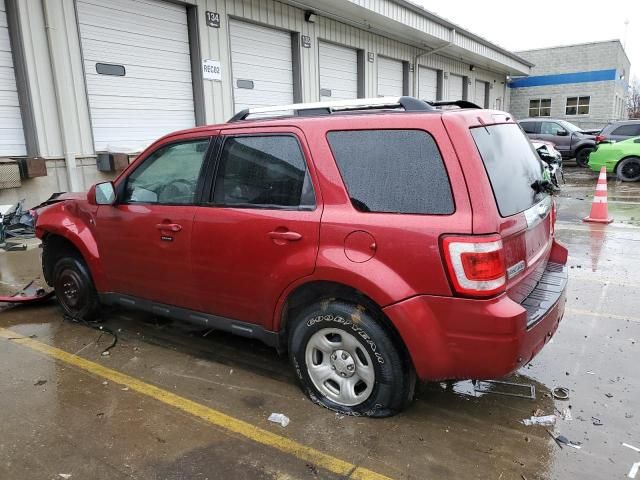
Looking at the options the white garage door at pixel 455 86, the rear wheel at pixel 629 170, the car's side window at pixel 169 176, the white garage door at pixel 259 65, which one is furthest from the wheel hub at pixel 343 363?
the white garage door at pixel 455 86

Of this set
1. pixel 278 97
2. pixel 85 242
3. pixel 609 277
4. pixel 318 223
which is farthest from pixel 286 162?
pixel 278 97

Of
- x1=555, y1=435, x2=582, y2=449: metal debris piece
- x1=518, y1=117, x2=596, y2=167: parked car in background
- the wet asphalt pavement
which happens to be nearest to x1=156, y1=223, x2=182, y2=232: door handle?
the wet asphalt pavement

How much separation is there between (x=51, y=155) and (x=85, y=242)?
5106 mm

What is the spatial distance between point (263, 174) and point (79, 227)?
2024 mm

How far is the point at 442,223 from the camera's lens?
8.37 ft

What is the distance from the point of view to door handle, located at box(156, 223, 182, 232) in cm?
356

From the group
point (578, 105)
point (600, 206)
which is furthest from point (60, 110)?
point (578, 105)


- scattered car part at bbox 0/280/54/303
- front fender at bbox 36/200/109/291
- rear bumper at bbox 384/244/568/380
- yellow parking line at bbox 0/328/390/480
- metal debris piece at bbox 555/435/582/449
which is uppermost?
front fender at bbox 36/200/109/291

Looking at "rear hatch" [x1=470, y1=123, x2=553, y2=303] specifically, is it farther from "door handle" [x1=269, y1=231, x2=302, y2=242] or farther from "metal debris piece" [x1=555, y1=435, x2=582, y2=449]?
"door handle" [x1=269, y1=231, x2=302, y2=242]

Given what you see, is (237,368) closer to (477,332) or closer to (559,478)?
(477,332)

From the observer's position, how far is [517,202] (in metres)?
2.84

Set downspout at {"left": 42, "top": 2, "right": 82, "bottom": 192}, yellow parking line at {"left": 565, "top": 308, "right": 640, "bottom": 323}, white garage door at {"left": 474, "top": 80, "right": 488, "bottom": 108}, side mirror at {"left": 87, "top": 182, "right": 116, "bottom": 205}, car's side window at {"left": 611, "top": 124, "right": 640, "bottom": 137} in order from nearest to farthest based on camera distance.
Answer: side mirror at {"left": 87, "top": 182, "right": 116, "bottom": 205} < yellow parking line at {"left": 565, "top": 308, "right": 640, "bottom": 323} < downspout at {"left": 42, "top": 2, "right": 82, "bottom": 192} < car's side window at {"left": 611, "top": 124, "right": 640, "bottom": 137} < white garage door at {"left": 474, "top": 80, "right": 488, "bottom": 108}

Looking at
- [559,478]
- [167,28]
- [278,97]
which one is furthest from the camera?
[278,97]

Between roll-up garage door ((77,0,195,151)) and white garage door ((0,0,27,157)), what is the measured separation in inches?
45.8
